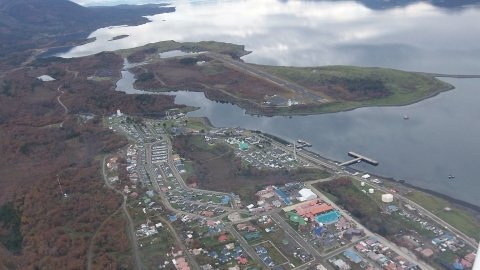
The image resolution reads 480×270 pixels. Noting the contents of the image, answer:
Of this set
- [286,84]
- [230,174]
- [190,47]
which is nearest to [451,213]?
[230,174]

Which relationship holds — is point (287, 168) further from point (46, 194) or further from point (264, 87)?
point (264, 87)

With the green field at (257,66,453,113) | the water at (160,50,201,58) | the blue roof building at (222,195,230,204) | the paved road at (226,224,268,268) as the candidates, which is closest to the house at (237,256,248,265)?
the paved road at (226,224,268,268)

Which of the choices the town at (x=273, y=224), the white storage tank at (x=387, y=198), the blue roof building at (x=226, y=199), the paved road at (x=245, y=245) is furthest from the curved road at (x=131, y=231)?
the white storage tank at (x=387, y=198)

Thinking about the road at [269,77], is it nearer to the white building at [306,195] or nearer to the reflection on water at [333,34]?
the reflection on water at [333,34]

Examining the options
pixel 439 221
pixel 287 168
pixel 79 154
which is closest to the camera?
pixel 439 221

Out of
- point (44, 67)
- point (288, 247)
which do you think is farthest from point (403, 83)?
point (44, 67)

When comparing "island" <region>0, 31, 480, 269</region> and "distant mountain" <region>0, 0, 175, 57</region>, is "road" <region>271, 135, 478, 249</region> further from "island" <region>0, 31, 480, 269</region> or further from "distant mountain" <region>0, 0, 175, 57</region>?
"distant mountain" <region>0, 0, 175, 57</region>
